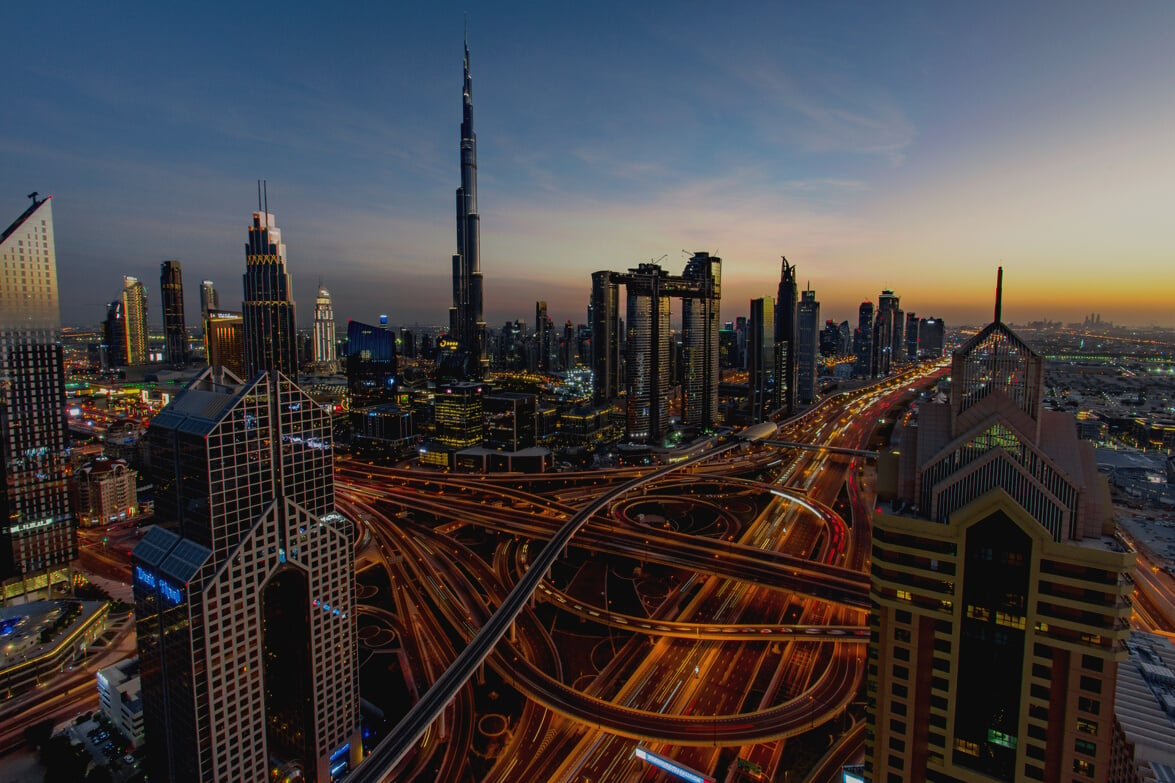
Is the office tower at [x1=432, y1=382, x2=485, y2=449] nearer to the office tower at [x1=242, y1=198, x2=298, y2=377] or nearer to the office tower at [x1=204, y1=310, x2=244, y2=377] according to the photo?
the office tower at [x1=242, y1=198, x2=298, y2=377]

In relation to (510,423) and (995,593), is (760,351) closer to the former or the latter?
(510,423)

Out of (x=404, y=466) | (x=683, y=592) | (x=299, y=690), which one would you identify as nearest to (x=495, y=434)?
(x=404, y=466)

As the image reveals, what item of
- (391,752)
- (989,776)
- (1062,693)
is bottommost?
(391,752)

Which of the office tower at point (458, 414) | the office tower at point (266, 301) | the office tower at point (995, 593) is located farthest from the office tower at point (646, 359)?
the office tower at point (995, 593)

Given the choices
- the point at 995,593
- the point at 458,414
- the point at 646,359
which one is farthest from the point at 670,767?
the point at 646,359

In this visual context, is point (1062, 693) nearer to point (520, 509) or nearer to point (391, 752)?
point (391, 752)

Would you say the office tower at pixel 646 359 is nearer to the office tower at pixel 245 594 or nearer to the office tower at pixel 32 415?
the office tower at pixel 245 594

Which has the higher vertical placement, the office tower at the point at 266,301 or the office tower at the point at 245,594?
the office tower at the point at 266,301
